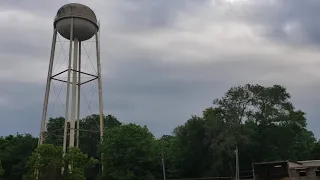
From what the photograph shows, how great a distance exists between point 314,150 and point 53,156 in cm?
4004

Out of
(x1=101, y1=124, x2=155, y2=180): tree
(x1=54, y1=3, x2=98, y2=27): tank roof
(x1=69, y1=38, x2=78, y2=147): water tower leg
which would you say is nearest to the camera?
(x1=69, y1=38, x2=78, y2=147): water tower leg

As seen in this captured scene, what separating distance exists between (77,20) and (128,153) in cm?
1393

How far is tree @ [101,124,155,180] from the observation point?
127ft

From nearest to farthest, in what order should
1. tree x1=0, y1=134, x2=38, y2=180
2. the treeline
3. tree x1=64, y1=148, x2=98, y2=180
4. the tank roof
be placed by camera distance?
tree x1=64, y1=148, x2=98, y2=180 → the tank roof → the treeline → tree x1=0, y1=134, x2=38, y2=180

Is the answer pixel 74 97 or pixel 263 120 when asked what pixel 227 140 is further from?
pixel 74 97

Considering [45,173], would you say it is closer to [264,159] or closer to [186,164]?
[186,164]

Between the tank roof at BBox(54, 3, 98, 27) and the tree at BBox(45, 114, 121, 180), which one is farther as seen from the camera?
the tree at BBox(45, 114, 121, 180)

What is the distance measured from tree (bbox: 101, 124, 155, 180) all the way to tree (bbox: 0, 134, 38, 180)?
1728cm

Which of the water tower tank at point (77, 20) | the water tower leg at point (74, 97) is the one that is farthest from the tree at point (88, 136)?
the water tower tank at point (77, 20)

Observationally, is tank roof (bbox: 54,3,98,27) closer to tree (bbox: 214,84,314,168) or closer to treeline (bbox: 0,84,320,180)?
treeline (bbox: 0,84,320,180)

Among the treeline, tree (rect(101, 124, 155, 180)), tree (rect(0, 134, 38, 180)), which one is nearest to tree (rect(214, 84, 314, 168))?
the treeline

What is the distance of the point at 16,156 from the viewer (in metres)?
53.5

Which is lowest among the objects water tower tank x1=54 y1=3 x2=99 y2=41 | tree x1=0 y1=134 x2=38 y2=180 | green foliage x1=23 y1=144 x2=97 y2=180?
green foliage x1=23 y1=144 x2=97 y2=180

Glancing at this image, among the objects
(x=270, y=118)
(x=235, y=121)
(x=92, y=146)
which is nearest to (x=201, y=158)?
(x=235, y=121)
